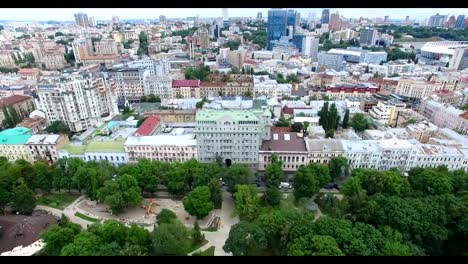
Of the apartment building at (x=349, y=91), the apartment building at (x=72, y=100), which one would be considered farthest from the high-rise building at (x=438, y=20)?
the apartment building at (x=72, y=100)

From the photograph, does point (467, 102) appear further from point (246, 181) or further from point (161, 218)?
point (161, 218)

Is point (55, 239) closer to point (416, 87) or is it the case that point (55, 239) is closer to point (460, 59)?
point (416, 87)

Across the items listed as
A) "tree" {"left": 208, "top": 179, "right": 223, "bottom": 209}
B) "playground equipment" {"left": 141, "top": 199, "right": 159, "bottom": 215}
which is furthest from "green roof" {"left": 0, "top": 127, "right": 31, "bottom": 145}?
"tree" {"left": 208, "top": 179, "right": 223, "bottom": 209}

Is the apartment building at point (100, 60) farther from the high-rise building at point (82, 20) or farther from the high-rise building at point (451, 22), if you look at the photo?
the high-rise building at point (451, 22)

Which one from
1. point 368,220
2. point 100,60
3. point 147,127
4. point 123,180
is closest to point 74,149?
point 147,127
